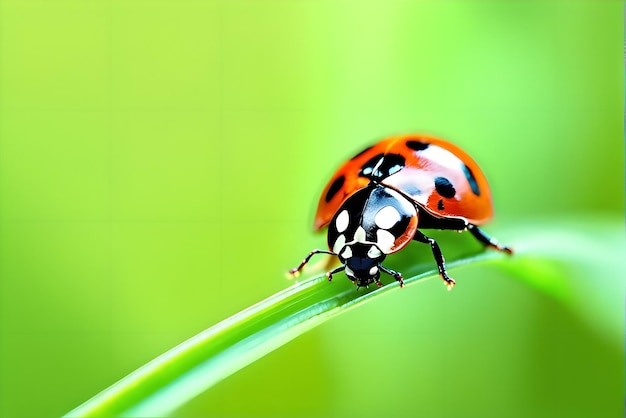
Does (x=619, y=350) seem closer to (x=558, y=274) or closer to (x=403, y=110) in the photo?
(x=558, y=274)

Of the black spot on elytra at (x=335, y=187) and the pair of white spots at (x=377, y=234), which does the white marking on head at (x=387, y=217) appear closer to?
the pair of white spots at (x=377, y=234)

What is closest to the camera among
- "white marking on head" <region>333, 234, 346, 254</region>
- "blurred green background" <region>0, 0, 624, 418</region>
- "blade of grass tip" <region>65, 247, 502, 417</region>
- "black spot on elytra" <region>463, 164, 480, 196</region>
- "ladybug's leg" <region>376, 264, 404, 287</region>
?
"blade of grass tip" <region>65, 247, 502, 417</region>

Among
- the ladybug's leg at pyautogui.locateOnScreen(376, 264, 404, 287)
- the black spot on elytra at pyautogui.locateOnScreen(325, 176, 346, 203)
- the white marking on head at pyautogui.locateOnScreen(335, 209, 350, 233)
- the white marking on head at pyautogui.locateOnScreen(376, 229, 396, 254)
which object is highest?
the black spot on elytra at pyautogui.locateOnScreen(325, 176, 346, 203)

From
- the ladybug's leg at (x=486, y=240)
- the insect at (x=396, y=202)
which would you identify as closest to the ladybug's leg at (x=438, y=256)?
the insect at (x=396, y=202)

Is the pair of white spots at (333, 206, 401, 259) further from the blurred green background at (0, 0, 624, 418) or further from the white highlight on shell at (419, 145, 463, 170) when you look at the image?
the blurred green background at (0, 0, 624, 418)

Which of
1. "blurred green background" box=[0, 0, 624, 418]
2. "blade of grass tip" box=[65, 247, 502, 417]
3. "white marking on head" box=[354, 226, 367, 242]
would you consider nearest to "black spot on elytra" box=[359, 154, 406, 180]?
"white marking on head" box=[354, 226, 367, 242]

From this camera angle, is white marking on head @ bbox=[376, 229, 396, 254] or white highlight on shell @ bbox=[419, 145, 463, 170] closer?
white marking on head @ bbox=[376, 229, 396, 254]

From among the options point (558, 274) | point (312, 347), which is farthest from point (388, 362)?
point (558, 274)
